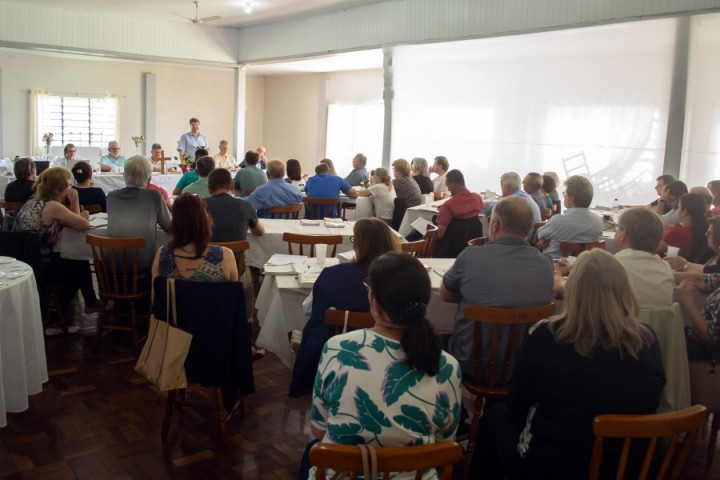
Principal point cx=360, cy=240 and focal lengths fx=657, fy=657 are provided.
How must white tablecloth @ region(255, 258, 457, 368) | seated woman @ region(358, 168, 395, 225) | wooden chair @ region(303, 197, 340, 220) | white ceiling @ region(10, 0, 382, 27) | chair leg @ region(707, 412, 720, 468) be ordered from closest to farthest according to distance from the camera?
chair leg @ region(707, 412, 720, 468) → white tablecloth @ region(255, 258, 457, 368) → wooden chair @ region(303, 197, 340, 220) → seated woman @ region(358, 168, 395, 225) → white ceiling @ region(10, 0, 382, 27)

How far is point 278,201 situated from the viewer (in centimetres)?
616

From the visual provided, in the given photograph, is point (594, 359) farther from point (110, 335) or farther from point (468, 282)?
point (110, 335)

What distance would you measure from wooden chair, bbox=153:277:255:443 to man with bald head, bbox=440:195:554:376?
0.97 meters

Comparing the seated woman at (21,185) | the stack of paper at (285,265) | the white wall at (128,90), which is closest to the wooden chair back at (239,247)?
the stack of paper at (285,265)

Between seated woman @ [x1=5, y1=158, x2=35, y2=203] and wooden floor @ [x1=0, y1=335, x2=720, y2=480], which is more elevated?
seated woman @ [x1=5, y1=158, x2=35, y2=203]

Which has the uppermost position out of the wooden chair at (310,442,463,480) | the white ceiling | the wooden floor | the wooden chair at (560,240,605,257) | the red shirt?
the white ceiling

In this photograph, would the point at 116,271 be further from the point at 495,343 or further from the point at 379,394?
the point at 379,394

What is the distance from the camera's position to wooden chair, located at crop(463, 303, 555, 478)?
2.73 m

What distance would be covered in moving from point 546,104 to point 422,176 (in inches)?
66.1

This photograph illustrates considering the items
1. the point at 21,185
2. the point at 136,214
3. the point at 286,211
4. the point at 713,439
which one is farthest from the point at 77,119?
the point at 713,439

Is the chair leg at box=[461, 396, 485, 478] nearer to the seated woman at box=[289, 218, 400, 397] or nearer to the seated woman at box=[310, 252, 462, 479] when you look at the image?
Result: the seated woman at box=[289, 218, 400, 397]

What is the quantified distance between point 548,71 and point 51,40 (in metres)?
7.77

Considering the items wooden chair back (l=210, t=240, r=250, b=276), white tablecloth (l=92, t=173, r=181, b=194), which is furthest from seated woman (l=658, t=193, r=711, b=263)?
white tablecloth (l=92, t=173, r=181, b=194)

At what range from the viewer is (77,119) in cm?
1416
